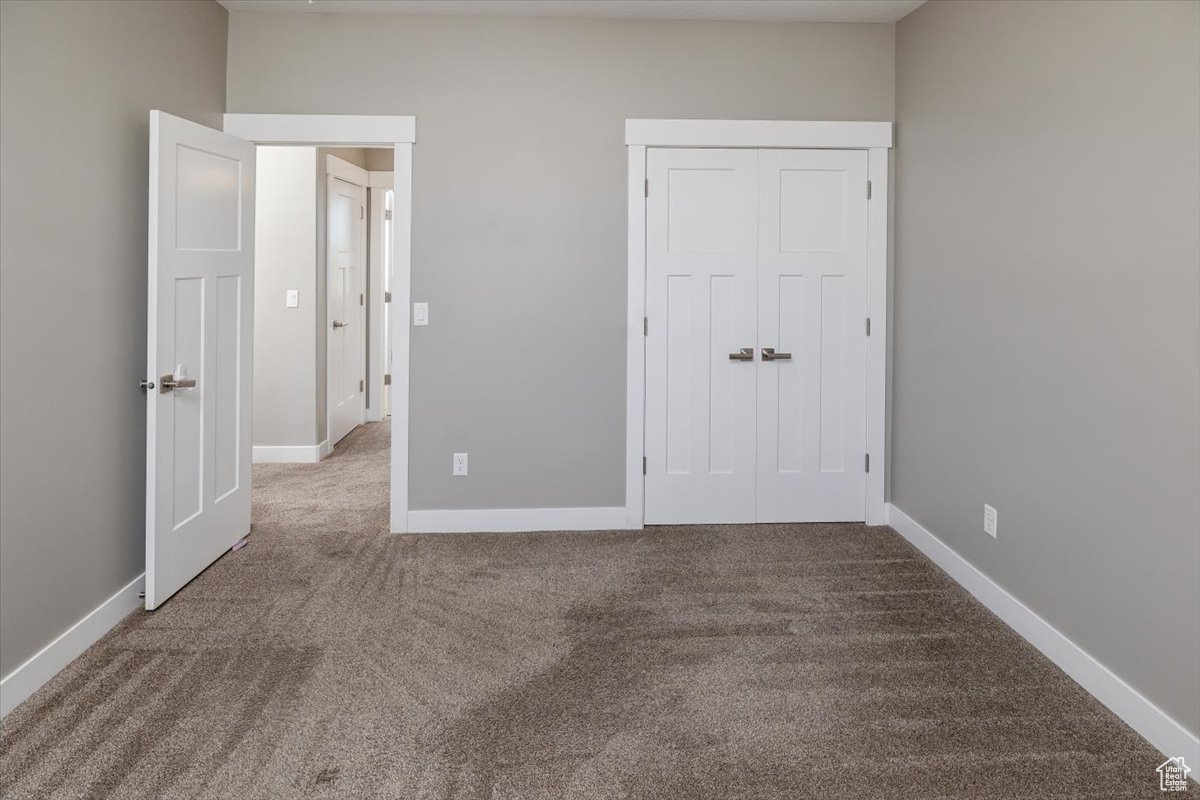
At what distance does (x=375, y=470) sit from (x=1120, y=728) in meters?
4.43

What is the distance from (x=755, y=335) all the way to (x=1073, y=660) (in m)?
2.10

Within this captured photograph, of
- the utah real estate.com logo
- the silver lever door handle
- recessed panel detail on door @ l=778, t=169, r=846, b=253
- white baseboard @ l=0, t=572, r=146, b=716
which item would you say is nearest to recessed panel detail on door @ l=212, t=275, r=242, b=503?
the silver lever door handle

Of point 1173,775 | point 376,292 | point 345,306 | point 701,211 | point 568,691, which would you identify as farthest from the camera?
point 376,292

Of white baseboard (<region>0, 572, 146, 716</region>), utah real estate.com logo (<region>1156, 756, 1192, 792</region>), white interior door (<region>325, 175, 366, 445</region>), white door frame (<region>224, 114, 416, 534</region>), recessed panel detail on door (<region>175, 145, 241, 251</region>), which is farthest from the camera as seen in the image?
white interior door (<region>325, 175, 366, 445</region>)

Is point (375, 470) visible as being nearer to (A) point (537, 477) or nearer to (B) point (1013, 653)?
(A) point (537, 477)

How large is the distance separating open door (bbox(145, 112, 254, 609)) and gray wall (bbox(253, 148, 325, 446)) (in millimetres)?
1914

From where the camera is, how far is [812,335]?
4.35 m

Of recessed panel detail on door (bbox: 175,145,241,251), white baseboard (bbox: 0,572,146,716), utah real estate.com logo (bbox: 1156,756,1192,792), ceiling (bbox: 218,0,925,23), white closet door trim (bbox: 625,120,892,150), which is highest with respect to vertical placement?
ceiling (bbox: 218,0,925,23)

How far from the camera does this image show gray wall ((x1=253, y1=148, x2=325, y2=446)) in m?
5.86

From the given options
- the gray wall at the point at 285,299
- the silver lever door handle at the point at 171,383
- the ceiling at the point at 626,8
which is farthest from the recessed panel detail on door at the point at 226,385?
the gray wall at the point at 285,299

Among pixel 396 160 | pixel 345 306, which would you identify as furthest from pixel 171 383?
pixel 345 306

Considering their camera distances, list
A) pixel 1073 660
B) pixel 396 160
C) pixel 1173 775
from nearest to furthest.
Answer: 1. pixel 1173 775
2. pixel 1073 660
3. pixel 396 160

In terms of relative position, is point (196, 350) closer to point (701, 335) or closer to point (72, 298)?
point (72, 298)

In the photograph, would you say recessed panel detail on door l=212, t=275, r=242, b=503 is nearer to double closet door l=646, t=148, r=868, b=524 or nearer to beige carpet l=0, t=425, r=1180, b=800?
beige carpet l=0, t=425, r=1180, b=800
